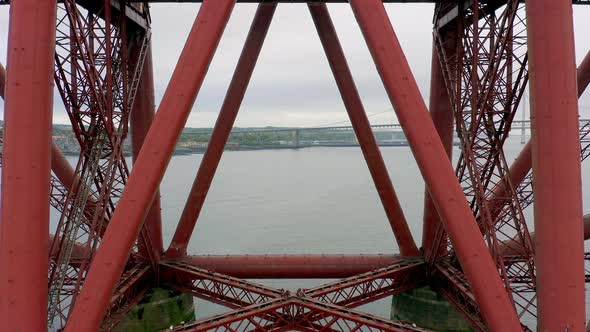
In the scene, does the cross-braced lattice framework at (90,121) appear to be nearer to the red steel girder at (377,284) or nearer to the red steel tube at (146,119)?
the red steel tube at (146,119)

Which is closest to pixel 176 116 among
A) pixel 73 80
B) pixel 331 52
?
pixel 73 80

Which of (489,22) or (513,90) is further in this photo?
(489,22)

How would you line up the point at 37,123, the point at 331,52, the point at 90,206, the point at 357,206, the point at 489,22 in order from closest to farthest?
the point at 37,123, the point at 489,22, the point at 90,206, the point at 331,52, the point at 357,206

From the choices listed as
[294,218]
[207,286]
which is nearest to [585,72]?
[207,286]

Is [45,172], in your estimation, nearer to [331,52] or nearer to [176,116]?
[176,116]

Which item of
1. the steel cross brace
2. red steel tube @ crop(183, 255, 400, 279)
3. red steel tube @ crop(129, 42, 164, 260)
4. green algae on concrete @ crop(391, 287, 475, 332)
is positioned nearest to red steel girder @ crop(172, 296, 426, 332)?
the steel cross brace
